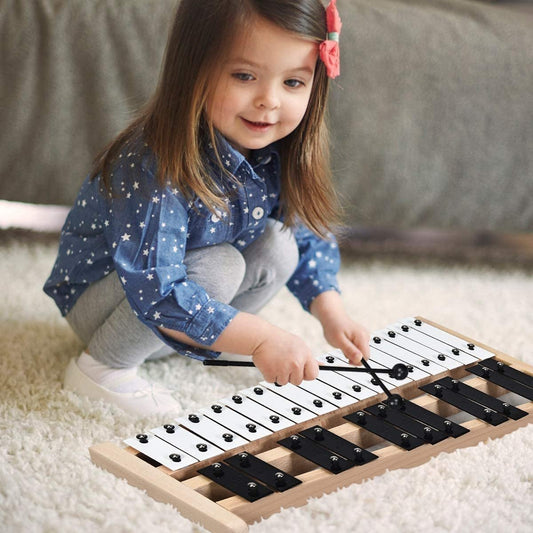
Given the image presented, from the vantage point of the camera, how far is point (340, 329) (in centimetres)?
122

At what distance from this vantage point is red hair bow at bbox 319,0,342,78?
1.08 m

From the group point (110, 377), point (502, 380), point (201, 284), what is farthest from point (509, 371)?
point (110, 377)

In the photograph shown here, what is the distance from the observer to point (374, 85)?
162 centimetres

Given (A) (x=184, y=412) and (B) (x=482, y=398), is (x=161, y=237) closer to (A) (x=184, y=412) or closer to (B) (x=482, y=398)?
(A) (x=184, y=412)

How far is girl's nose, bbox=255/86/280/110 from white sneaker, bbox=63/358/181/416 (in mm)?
410

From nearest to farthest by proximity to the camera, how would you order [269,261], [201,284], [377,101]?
1. [201,284]
2. [269,261]
3. [377,101]

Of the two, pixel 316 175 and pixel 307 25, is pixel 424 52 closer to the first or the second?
pixel 316 175

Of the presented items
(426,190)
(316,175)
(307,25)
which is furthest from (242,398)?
(426,190)

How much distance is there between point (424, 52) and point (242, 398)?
0.82 m

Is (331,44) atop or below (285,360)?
atop

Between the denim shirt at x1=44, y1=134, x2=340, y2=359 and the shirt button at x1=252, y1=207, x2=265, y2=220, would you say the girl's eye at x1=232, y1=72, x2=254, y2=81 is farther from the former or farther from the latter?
the shirt button at x1=252, y1=207, x2=265, y2=220

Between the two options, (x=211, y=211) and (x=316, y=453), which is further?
(x=211, y=211)

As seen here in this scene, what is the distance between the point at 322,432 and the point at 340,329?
0.21m

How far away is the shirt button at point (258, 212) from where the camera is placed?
1.22 m
